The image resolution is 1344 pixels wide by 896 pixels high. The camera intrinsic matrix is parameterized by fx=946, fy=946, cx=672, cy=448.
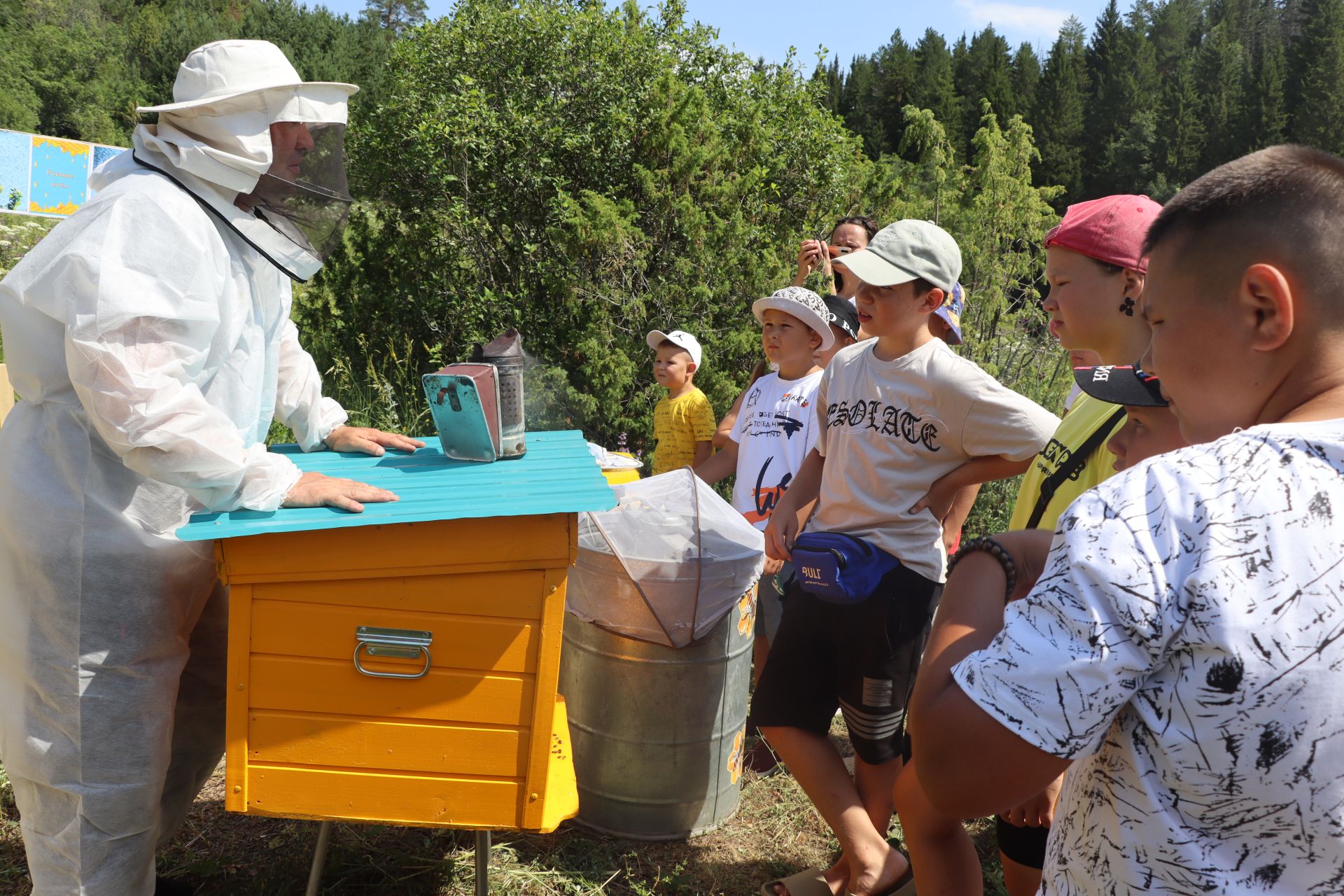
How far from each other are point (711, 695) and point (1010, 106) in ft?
142

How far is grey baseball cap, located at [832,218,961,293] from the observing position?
2660mm

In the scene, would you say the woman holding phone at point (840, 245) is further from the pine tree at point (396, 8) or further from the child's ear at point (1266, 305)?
the pine tree at point (396, 8)

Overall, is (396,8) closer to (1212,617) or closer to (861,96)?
(861,96)

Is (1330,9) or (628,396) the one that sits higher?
(1330,9)

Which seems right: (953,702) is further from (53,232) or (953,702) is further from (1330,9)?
(1330,9)

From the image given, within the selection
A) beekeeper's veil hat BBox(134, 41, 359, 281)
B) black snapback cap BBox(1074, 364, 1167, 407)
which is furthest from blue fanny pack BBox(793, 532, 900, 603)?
beekeeper's veil hat BBox(134, 41, 359, 281)

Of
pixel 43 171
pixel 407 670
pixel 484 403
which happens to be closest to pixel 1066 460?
pixel 484 403

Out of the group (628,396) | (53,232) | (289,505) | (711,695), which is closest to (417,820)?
(289,505)

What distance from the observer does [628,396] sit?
20.6ft

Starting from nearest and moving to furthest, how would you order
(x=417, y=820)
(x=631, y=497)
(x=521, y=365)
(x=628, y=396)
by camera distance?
(x=417, y=820)
(x=521, y=365)
(x=631, y=497)
(x=628, y=396)

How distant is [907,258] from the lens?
2701 mm

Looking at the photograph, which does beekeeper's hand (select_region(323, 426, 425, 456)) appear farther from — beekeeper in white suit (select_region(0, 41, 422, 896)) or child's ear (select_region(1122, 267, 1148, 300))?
child's ear (select_region(1122, 267, 1148, 300))

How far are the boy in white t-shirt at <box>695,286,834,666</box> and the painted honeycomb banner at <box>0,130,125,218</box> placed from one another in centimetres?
1528

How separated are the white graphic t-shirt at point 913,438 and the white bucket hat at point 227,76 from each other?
5.22 feet
